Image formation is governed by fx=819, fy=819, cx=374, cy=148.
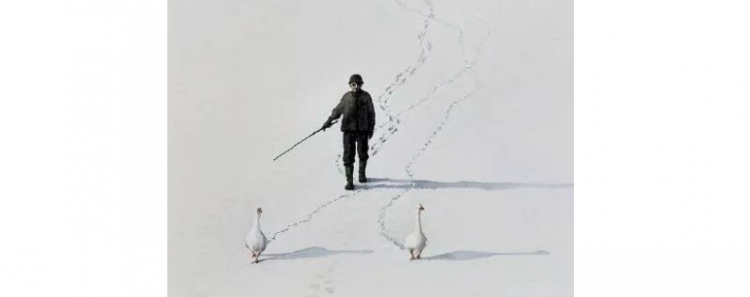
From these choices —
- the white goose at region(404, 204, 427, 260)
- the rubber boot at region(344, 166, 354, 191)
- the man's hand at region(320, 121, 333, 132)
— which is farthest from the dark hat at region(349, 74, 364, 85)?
the white goose at region(404, 204, 427, 260)

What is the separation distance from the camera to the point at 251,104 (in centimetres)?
244

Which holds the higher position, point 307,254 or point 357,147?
point 357,147

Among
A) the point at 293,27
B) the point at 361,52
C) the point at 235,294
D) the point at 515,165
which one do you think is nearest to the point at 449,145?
the point at 515,165

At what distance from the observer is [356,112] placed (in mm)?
2410

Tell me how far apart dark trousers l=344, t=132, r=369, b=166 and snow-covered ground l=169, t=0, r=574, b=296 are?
3cm

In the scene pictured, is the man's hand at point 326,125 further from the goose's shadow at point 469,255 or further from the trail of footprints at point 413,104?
the goose's shadow at point 469,255

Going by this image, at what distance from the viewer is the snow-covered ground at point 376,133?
7.88 feet

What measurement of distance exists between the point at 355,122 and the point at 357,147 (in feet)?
0.25

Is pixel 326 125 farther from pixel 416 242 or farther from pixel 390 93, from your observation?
pixel 416 242

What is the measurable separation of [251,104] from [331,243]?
477 millimetres

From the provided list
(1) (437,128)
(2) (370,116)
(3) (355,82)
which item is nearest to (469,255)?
(1) (437,128)

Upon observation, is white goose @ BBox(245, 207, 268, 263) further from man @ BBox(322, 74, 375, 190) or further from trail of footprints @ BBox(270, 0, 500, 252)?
man @ BBox(322, 74, 375, 190)

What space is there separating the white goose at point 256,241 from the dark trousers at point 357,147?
0.32 meters

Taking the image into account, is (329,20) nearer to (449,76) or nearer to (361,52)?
(361,52)
